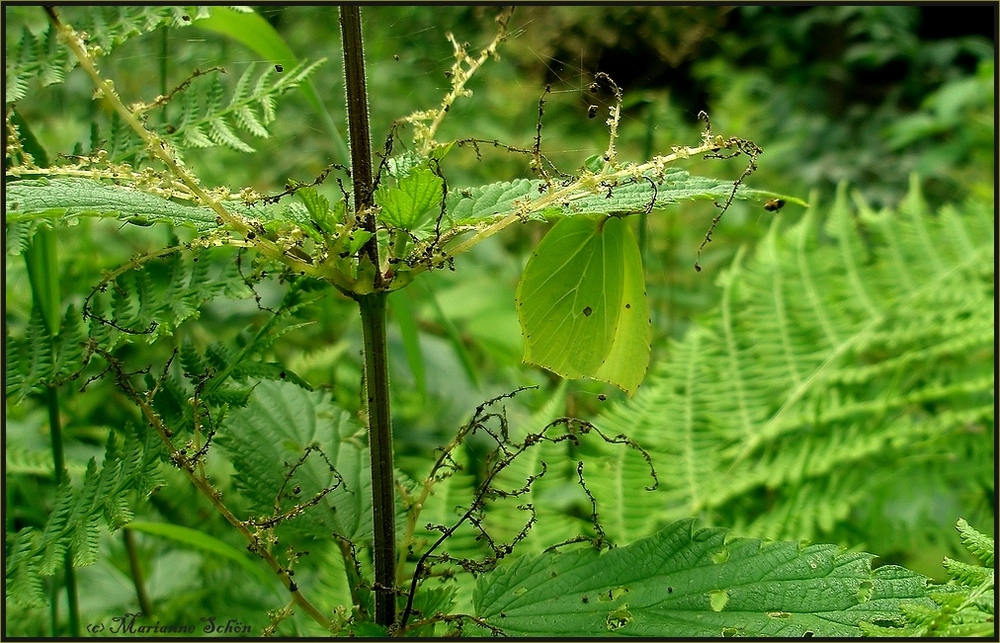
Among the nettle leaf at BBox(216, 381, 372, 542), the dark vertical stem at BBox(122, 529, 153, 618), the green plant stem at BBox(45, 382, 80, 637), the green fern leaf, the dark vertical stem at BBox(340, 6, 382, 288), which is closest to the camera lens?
the green fern leaf

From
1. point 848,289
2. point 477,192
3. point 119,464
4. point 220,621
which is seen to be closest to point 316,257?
point 477,192

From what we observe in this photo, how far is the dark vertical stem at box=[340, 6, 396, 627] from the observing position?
0.69 m

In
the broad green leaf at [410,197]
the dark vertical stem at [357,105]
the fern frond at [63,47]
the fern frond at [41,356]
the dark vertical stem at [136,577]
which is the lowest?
the dark vertical stem at [136,577]

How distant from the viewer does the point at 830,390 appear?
58.8 inches

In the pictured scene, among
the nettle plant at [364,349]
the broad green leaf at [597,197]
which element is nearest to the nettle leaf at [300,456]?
the nettle plant at [364,349]

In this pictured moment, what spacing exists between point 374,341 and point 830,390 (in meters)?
1.08

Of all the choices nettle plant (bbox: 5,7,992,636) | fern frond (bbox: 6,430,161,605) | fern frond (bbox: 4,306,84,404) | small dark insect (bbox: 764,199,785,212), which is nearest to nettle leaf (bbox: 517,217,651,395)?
nettle plant (bbox: 5,7,992,636)

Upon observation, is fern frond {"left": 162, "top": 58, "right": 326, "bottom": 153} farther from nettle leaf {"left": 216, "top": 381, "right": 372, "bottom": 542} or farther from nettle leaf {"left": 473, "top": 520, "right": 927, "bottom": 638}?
nettle leaf {"left": 473, "top": 520, "right": 927, "bottom": 638}

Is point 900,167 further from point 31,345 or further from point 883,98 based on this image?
point 31,345

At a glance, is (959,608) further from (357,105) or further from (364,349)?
(357,105)

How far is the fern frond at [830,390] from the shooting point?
1.33 m

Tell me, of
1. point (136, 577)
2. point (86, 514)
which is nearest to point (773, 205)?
point (86, 514)

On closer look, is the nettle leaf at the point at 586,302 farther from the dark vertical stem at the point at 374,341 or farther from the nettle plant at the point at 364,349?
the dark vertical stem at the point at 374,341

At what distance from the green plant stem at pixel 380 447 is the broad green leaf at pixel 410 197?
0.09 metres
